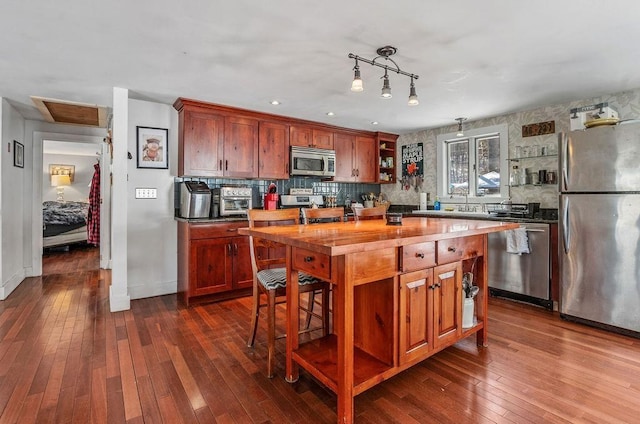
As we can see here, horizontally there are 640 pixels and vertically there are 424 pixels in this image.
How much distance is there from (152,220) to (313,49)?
103 inches

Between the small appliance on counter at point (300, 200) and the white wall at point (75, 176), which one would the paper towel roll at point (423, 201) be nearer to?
the small appliance on counter at point (300, 200)

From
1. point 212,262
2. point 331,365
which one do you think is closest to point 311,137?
point 212,262

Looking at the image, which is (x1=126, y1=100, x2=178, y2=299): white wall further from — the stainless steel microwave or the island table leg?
the island table leg

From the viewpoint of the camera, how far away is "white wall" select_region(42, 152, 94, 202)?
8.00m

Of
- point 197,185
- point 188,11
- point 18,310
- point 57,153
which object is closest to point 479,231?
point 188,11

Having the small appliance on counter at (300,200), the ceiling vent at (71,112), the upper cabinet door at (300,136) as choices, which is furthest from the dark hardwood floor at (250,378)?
the upper cabinet door at (300,136)

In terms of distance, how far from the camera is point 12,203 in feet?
13.3

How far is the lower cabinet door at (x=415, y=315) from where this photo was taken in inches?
71.5

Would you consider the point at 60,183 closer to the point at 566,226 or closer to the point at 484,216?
the point at 484,216

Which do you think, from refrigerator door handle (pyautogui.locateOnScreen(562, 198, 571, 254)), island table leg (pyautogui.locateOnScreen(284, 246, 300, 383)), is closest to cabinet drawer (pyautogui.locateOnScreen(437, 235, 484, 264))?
island table leg (pyautogui.locateOnScreen(284, 246, 300, 383))

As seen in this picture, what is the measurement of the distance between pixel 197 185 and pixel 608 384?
12.3 feet

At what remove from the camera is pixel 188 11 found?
1879 millimetres

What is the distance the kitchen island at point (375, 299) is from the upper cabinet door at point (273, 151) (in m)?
2.28

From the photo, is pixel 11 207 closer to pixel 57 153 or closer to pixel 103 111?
A: pixel 103 111
